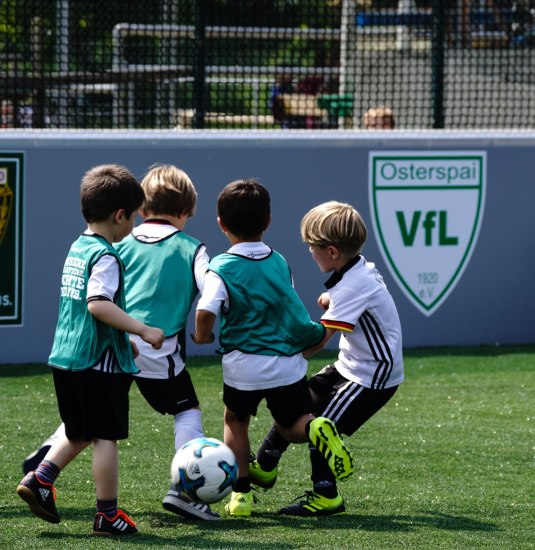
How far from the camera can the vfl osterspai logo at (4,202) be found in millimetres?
8156

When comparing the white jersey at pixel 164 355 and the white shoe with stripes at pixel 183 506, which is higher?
the white jersey at pixel 164 355

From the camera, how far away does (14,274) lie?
8227 mm

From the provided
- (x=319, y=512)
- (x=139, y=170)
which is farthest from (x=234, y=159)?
(x=319, y=512)

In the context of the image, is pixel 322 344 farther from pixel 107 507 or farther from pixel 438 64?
pixel 438 64

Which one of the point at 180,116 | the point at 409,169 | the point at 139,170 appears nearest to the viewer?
the point at 139,170

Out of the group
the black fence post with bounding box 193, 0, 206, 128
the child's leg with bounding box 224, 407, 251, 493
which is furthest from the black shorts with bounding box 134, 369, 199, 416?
the black fence post with bounding box 193, 0, 206, 128

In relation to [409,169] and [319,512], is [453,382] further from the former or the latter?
[319,512]

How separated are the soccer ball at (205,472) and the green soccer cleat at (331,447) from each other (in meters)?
0.34

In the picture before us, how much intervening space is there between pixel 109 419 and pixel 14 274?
160 inches

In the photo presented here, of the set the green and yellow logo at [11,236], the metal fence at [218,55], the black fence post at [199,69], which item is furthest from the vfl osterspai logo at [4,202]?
the black fence post at [199,69]

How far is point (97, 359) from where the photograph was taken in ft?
14.2

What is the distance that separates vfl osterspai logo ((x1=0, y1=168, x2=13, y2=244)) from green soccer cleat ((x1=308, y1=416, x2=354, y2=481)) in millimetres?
4226

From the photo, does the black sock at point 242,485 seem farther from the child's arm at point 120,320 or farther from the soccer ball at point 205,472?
the child's arm at point 120,320

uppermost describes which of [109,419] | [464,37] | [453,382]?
[464,37]
